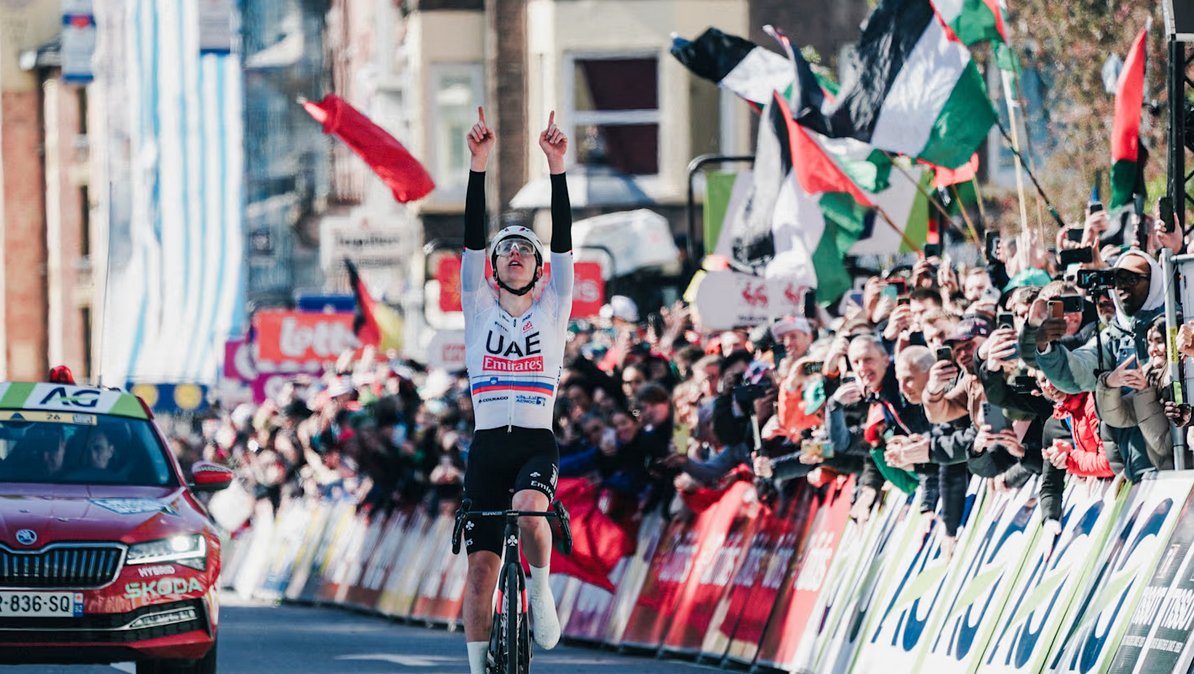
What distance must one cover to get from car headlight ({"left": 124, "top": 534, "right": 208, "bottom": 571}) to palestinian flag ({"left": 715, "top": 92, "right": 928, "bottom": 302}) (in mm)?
6014

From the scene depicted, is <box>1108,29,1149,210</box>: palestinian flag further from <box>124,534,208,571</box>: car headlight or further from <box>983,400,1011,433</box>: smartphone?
<box>124,534,208,571</box>: car headlight

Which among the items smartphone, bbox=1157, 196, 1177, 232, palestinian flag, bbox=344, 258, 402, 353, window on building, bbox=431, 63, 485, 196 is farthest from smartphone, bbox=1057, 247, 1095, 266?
window on building, bbox=431, 63, 485, 196

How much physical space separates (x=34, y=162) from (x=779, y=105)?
74732 millimetres

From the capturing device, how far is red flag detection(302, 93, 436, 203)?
18516 millimetres

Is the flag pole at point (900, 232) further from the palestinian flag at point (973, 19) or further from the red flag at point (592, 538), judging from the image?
the red flag at point (592, 538)

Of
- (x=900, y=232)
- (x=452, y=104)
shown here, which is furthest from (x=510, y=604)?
(x=452, y=104)

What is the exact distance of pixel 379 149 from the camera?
19062 mm

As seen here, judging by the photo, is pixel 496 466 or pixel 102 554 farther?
pixel 102 554

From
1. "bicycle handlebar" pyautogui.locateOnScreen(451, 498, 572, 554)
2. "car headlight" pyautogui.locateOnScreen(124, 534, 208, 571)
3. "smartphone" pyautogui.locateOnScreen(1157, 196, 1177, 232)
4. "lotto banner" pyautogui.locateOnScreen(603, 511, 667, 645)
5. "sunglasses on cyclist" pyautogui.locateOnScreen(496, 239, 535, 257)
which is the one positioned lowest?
"lotto banner" pyautogui.locateOnScreen(603, 511, 667, 645)

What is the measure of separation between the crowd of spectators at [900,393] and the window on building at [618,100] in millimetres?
11076

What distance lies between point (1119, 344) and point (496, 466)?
269 centimetres

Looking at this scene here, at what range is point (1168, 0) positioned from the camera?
40.8 feet

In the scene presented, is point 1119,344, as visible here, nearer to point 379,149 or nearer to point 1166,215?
point 1166,215

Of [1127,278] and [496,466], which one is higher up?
[1127,278]
